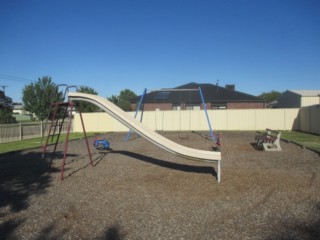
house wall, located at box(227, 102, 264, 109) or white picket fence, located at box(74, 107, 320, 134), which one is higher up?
house wall, located at box(227, 102, 264, 109)

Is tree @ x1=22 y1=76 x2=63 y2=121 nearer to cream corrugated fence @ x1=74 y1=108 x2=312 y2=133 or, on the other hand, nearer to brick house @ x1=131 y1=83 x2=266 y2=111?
cream corrugated fence @ x1=74 y1=108 x2=312 y2=133

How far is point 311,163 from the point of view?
8.92m

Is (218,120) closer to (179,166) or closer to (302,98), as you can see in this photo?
(302,98)

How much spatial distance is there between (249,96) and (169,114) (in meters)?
14.9

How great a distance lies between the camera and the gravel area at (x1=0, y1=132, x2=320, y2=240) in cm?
403

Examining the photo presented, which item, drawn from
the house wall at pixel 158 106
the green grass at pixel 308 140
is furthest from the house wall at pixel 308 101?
the house wall at pixel 158 106

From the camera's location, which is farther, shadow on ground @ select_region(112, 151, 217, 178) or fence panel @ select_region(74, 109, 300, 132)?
fence panel @ select_region(74, 109, 300, 132)

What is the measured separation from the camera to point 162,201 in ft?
17.7

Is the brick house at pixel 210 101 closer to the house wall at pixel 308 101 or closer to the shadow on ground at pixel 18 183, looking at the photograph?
the house wall at pixel 308 101

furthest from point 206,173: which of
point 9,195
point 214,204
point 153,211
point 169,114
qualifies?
point 169,114

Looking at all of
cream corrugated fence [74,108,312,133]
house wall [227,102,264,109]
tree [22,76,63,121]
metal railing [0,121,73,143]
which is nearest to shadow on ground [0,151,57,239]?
metal railing [0,121,73,143]

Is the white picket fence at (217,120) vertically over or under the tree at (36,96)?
under

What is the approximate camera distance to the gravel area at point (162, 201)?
13.2 ft

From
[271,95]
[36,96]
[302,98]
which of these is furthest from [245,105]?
[271,95]
